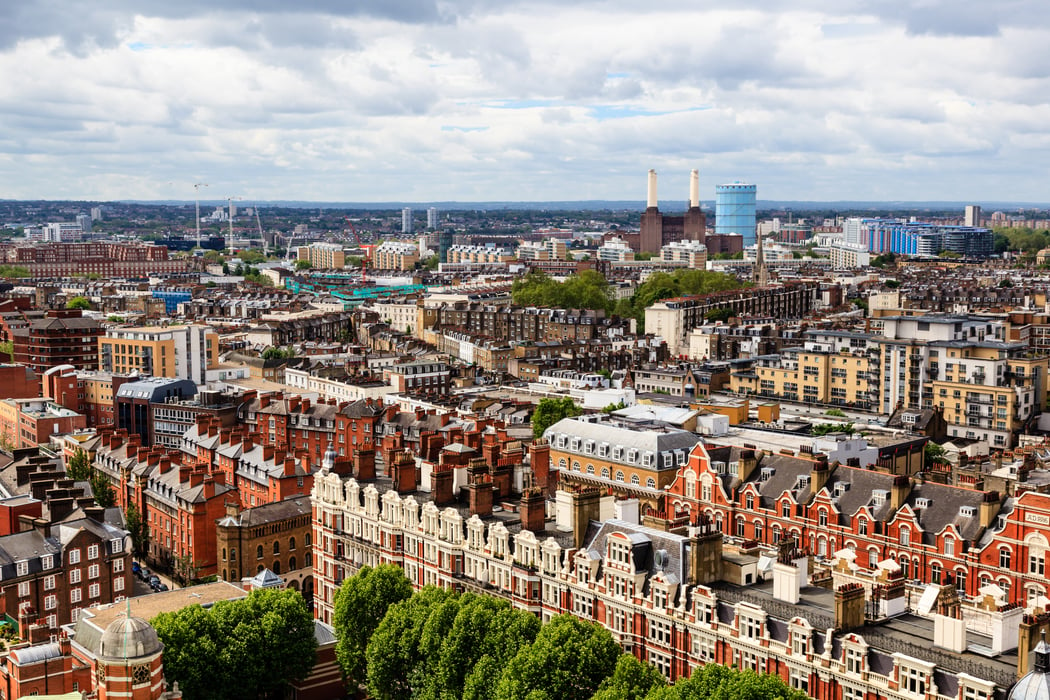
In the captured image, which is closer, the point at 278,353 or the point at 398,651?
the point at 398,651

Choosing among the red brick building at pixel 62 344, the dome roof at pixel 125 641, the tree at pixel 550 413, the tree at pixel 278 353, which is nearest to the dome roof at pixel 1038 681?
the dome roof at pixel 125 641

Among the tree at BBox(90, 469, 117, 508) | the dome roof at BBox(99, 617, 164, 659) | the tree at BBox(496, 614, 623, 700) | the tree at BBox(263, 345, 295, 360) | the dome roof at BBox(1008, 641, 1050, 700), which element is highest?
the dome roof at BBox(1008, 641, 1050, 700)

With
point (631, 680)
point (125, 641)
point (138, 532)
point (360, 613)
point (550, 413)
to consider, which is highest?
point (125, 641)

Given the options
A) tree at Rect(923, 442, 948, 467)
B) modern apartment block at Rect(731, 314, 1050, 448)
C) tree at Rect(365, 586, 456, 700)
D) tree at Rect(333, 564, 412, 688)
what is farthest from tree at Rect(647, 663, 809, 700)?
modern apartment block at Rect(731, 314, 1050, 448)

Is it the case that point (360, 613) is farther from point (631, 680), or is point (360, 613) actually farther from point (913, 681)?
point (913, 681)

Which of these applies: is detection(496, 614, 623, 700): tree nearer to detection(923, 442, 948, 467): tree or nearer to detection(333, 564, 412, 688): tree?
detection(333, 564, 412, 688): tree

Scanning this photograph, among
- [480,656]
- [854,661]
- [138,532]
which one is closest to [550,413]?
[138,532]

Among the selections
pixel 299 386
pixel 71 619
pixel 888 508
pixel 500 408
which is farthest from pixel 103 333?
pixel 888 508
